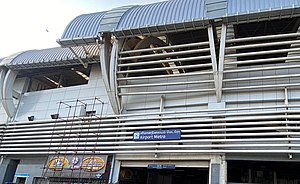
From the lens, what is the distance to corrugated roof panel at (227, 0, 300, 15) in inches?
700

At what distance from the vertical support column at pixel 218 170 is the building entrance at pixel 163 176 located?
4.17 meters

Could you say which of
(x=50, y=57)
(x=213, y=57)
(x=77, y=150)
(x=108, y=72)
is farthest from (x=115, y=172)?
(x=50, y=57)

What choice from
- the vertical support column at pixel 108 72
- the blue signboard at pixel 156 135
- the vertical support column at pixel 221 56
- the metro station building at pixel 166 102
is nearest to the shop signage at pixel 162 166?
the metro station building at pixel 166 102

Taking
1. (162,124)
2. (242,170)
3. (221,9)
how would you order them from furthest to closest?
(242,170) < (162,124) < (221,9)

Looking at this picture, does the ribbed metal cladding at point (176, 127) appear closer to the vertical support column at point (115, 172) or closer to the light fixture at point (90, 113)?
the light fixture at point (90, 113)

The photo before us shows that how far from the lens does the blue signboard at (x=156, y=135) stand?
1978 cm

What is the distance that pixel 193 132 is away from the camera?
19547 millimetres

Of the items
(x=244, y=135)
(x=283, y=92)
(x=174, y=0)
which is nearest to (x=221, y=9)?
(x=174, y=0)

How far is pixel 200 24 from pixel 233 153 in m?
8.64

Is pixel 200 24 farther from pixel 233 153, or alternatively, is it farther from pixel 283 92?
pixel 233 153

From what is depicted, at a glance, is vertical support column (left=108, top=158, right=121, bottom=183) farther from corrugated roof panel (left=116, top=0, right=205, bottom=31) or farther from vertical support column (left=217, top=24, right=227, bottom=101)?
corrugated roof panel (left=116, top=0, right=205, bottom=31)

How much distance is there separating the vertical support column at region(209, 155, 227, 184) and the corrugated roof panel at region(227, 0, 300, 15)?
367 inches

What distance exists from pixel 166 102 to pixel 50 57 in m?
12.1

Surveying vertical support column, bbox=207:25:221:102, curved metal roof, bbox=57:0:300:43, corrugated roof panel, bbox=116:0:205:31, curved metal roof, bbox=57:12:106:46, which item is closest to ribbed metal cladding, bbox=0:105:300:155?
vertical support column, bbox=207:25:221:102
